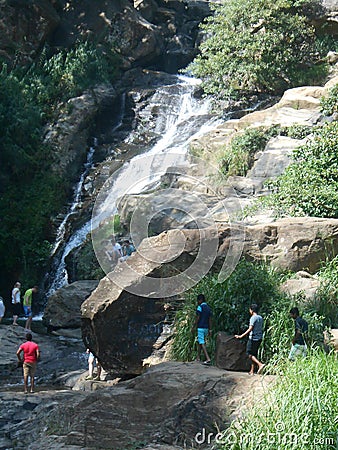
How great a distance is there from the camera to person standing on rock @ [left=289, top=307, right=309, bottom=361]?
8484 millimetres

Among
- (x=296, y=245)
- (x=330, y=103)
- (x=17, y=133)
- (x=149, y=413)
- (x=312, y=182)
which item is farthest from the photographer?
(x=17, y=133)

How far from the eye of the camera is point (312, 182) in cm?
1553

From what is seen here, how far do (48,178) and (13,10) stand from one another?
26.6ft

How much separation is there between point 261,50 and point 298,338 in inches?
658

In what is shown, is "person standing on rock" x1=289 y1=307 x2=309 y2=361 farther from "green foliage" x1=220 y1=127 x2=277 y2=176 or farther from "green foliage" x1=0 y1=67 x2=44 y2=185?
"green foliage" x1=0 y1=67 x2=44 y2=185

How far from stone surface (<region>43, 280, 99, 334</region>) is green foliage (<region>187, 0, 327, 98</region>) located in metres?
10.3

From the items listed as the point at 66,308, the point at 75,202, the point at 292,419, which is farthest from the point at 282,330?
the point at 75,202

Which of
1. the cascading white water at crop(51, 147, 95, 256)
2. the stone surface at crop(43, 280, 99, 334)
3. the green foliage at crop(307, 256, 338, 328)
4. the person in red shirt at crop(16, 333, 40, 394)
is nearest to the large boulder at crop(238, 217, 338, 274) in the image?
the green foliage at crop(307, 256, 338, 328)

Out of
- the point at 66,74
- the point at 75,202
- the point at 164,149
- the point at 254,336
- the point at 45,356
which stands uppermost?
the point at 66,74

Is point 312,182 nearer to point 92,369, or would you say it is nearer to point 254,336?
point 92,369

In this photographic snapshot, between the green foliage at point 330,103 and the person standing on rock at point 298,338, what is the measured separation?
445 inches

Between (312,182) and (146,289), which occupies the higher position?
(312,182)

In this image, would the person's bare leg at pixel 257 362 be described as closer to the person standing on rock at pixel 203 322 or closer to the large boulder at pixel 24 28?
the person standing on rock at pixel 203 322

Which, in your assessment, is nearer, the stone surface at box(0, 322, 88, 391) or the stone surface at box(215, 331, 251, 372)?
the stone surface at box(215, 331, 251, 372)
